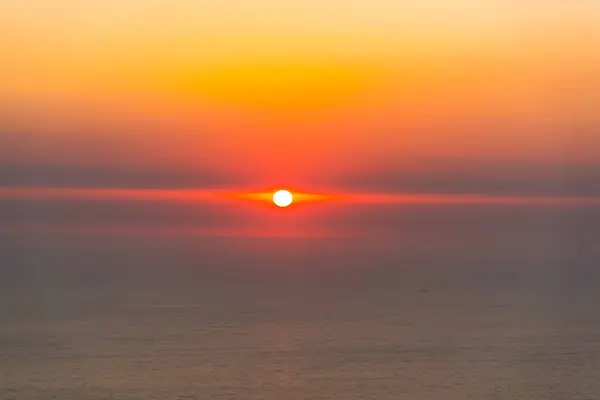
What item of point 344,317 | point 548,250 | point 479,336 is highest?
point 548,250

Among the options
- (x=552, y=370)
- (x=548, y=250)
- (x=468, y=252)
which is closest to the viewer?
(x=552, y=370)

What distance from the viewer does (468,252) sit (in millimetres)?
39125

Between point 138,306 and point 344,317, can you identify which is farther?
point 138,306

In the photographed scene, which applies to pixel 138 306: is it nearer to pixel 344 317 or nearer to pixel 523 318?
pixel 344 317

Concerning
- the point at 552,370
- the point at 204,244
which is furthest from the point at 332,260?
the point at 552,370

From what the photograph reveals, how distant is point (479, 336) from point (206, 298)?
25.7 ft

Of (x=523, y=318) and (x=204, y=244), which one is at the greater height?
(x=204, y=244)

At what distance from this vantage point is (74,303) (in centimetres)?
1939

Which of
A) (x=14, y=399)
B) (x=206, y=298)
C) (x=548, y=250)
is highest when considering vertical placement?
(x=548, y=250)

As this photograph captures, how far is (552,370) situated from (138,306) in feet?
31.6

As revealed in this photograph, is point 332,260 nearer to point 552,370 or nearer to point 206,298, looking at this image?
point 206,298

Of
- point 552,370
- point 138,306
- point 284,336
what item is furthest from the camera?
point 138,306

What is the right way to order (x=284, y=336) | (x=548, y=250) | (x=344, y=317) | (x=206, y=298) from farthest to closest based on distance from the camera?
(x=548, y=250), (x=206, y=298), (x=344, y=317), (x=284, y=336)

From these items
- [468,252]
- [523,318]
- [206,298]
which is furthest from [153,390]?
[468,252]
